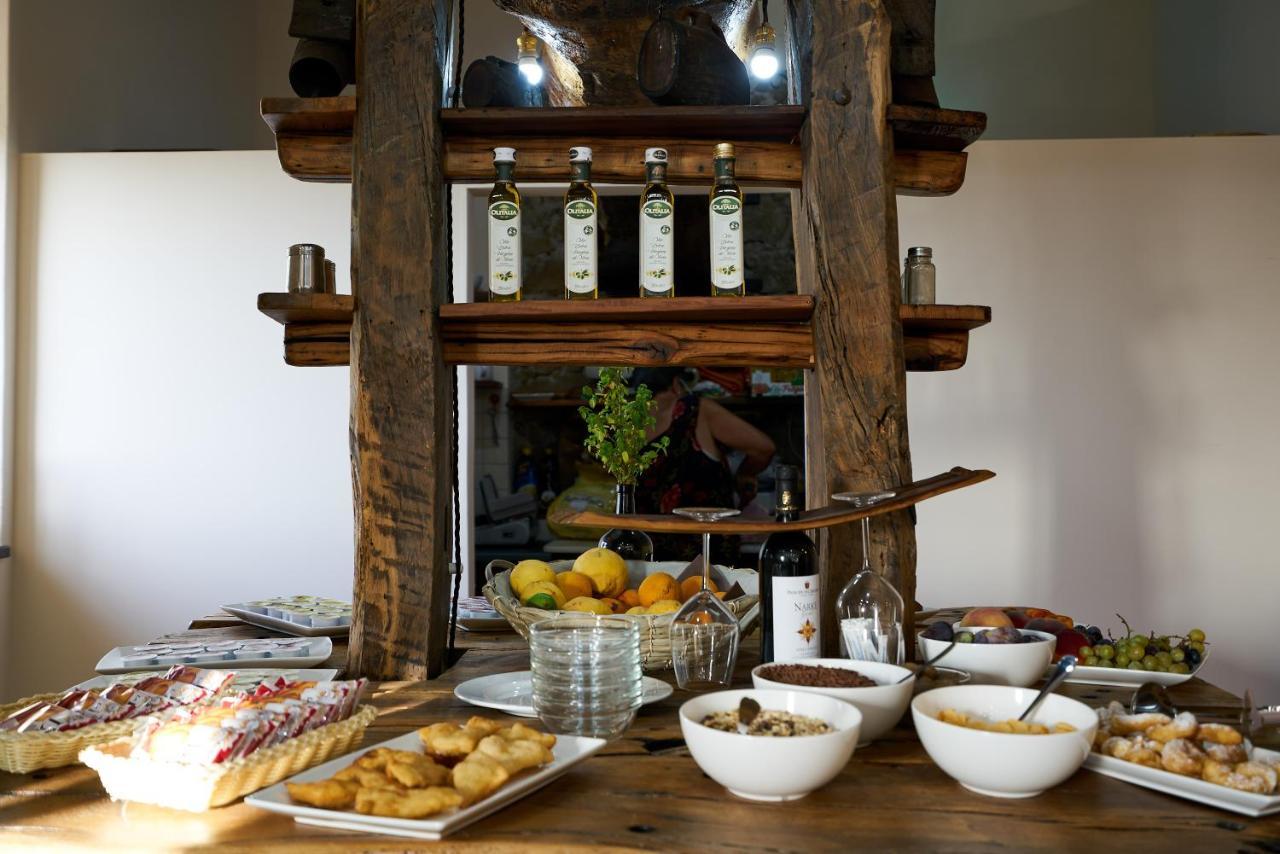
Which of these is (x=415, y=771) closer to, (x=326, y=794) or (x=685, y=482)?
(x=326, y=794)

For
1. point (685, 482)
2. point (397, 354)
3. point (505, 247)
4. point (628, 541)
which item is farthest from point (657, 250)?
point (685, 482)

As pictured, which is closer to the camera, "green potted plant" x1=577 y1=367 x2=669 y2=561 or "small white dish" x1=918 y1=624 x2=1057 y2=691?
"small white dish" x1=918 y1=624 x2=1057 y2=691

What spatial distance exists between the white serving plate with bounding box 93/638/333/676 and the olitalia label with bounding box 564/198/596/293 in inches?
30.4

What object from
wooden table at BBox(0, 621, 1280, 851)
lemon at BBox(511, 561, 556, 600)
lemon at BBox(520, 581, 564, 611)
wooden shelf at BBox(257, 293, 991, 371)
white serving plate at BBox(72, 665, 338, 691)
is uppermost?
wooden shelf at BBox(257, 293, 991, 371)

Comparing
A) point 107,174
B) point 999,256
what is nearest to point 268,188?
point 107,174

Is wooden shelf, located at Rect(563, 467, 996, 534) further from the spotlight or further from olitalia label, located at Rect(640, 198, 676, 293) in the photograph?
the spotlight

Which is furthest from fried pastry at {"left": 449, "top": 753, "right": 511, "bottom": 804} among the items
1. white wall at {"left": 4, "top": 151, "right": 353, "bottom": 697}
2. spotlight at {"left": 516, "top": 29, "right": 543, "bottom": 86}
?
white wall at {"left": 4, "top": 151, "right": 353, "bottom": 697}

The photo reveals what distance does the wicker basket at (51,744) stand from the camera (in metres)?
1.21

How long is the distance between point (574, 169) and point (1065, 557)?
2.58 meters

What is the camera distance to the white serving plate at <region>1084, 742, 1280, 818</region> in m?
1.05

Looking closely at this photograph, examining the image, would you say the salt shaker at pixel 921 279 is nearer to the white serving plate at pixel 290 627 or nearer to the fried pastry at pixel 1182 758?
the fried pastry at pixel 1182 758

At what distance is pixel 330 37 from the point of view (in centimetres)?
189

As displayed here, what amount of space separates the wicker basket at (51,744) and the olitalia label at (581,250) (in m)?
0.94

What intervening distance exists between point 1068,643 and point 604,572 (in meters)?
0.79
